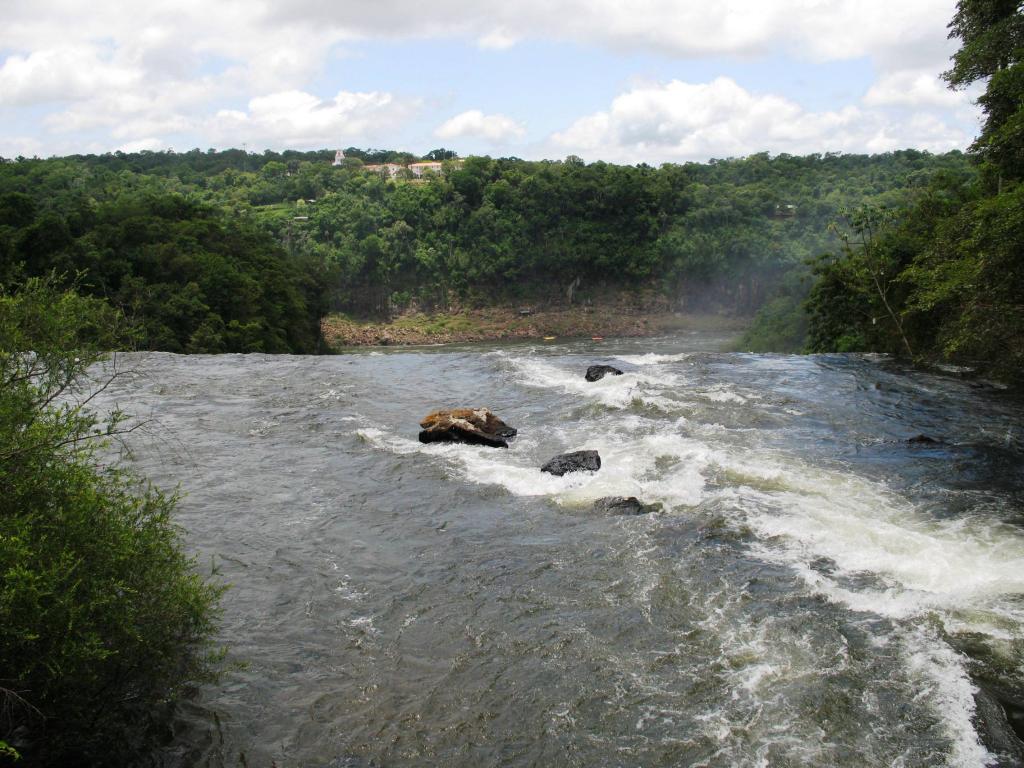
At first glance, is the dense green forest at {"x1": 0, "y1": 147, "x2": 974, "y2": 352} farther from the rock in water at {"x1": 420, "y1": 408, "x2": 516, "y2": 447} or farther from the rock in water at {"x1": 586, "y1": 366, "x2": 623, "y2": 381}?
the rock in water at {"x1": 420, "y1": 408, "x2": 516, "y2": 447}

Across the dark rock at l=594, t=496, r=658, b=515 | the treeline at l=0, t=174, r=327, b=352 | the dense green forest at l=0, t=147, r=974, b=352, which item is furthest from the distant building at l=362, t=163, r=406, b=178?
the dark rock at l=594, t=496, r=658, b=515

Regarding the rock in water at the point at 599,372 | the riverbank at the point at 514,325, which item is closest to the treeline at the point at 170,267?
the rock in water at the point at 599,372

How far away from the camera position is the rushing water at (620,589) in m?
8.38

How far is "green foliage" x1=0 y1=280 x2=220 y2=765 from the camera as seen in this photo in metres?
6.88

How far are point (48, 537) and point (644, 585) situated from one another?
25.9ft

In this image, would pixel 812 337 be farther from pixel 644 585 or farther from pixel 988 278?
pixel 644 585

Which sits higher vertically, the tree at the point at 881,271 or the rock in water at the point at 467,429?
the tree at the point at 881,271

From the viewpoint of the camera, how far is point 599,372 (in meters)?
29.9

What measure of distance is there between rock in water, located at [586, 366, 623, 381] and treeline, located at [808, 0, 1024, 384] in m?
10.6

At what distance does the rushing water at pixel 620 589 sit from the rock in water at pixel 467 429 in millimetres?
537

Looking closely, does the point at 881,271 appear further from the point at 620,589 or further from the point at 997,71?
the point at 620,589

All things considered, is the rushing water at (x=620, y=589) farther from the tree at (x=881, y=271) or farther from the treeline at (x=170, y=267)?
the treeline at (x=170, y=267)

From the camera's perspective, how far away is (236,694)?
9.43 m

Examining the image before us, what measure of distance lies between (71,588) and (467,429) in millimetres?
13665
